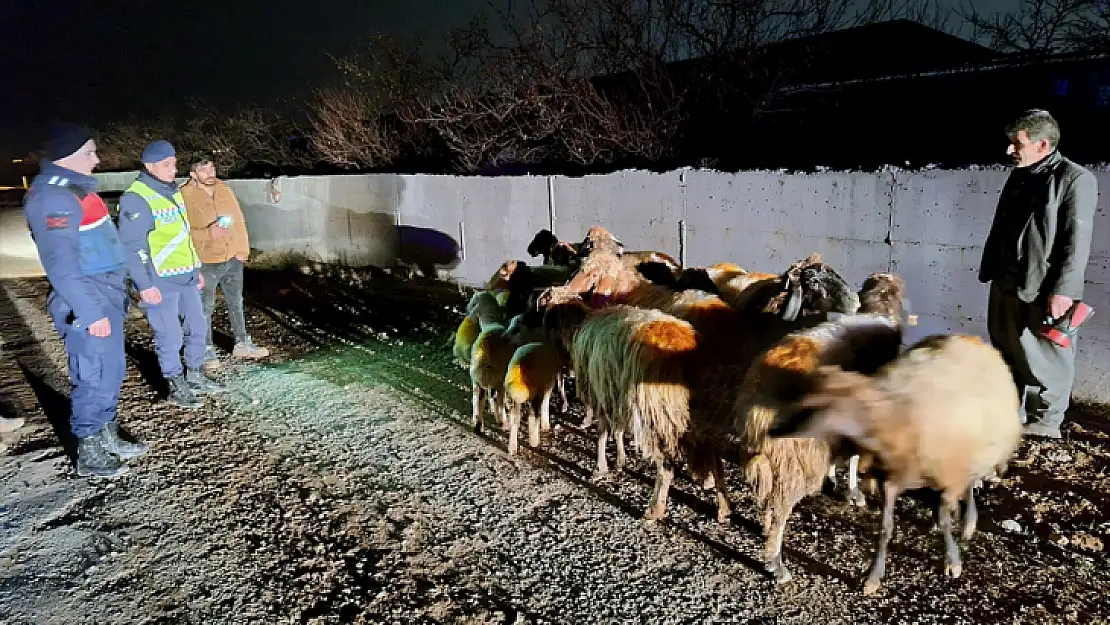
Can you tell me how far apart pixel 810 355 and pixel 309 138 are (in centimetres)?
2054

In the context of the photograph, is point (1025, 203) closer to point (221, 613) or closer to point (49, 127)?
point (221, 613)

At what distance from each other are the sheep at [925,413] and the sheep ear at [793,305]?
1.26m

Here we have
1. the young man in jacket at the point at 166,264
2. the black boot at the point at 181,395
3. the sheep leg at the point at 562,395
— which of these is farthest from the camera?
the black boot at the point at 181,395

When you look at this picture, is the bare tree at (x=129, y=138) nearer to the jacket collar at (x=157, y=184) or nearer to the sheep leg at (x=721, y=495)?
the jacket collar at (x=157, y=184)

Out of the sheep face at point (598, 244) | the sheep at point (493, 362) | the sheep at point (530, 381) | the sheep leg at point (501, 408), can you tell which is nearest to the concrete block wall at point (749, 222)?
the sheep face at point (598, 244)

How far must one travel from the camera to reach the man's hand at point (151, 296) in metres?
5.23

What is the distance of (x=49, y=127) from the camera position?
4387 millimetres

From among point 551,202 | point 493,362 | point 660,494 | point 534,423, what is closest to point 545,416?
point 534,423

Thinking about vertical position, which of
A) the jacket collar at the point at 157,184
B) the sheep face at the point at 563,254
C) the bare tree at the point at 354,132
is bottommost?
the sheep face at the point at 563,254

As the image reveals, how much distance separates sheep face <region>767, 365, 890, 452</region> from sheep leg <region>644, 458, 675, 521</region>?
1134 mm

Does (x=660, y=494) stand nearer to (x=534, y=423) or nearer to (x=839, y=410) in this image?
(x=534, y=423)

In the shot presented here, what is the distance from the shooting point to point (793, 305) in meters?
4.18

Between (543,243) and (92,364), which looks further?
(543,243)

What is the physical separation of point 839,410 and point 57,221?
461 centimetres
